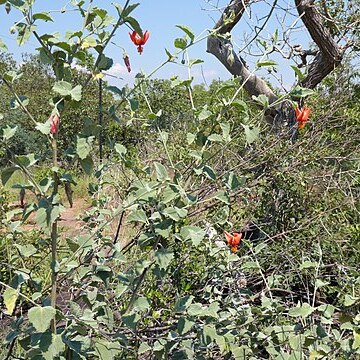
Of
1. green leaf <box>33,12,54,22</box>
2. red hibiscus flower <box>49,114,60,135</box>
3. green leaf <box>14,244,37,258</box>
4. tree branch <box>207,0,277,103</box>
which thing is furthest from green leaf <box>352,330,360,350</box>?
tree branch <box>207,0,277,103</box>

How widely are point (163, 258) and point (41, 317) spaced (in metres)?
0.33

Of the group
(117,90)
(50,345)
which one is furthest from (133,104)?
(50,345)

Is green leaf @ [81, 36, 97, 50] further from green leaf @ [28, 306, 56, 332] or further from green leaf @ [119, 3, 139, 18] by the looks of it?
green leaf @ [28, 306, 56, 332]

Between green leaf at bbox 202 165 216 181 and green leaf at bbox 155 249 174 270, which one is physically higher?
green leaf at bbox 202 165 216 181

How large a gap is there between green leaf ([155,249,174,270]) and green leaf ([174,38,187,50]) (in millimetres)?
542

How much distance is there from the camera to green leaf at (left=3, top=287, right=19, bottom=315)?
52.0 inches

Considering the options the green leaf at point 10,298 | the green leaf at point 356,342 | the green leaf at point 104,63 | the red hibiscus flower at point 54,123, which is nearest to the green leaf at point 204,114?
the green leaf at point 104,63

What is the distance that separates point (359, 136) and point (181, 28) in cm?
297

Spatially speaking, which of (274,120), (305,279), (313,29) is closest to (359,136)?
(274,120)

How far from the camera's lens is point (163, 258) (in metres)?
1.42

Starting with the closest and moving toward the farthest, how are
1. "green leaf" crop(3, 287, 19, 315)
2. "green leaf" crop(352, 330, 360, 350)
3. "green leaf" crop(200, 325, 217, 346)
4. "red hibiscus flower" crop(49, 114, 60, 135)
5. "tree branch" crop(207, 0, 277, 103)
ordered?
"red hibiscus flower" crop(49, 114, 60, 135), "green leaf" crop(3, 287, 19, 315), "green leaf" crop(200, 325, 217, 346), "green leaf" crop(352, 330, 360, 350), "tree branch" crop(207, 0, 277, 103)

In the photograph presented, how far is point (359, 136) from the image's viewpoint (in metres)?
4.12

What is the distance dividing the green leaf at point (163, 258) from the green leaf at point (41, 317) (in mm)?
284

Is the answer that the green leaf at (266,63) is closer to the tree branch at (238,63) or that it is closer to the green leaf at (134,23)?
the green leaf at (134,23)
